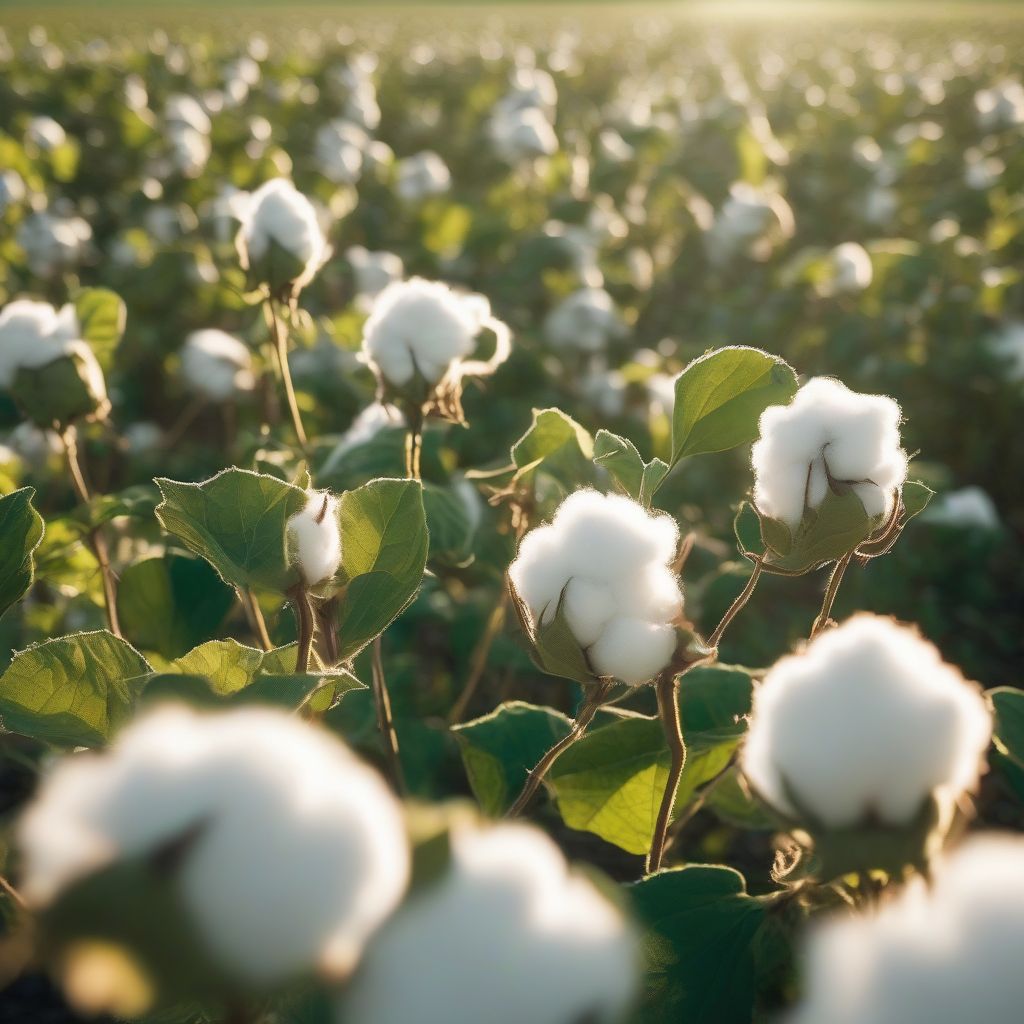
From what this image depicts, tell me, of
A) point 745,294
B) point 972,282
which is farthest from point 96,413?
point 972,282

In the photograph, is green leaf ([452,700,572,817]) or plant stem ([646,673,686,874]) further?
green leaf ([452,700,572,817])

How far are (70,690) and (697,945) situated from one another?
397 millimetres

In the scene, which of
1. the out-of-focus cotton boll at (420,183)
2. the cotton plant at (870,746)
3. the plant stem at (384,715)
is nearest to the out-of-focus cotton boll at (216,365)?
the plant stem at (384,715)

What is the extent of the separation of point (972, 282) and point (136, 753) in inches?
88.9

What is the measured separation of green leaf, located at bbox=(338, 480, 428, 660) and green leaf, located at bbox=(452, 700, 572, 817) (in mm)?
154

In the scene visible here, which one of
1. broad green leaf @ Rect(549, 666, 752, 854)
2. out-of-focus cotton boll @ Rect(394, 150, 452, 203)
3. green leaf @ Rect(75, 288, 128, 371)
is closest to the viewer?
broad green leaf @ Rect(549, 666, 752, 854)

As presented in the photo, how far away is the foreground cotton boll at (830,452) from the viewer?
21.3 inches

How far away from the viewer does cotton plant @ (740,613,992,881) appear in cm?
36

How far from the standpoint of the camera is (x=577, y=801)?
0.72 meters

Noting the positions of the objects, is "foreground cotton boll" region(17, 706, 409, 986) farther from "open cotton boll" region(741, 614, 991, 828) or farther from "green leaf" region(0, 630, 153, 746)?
"green leaf" region(0, 630, 153, 746)

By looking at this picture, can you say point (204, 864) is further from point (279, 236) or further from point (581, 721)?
point (279, 236)

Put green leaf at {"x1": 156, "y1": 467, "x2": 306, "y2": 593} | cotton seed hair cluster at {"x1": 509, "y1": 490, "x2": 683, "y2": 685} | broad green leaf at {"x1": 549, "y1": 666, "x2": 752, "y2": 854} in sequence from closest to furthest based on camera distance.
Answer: cotton seed hair cluster at {"x1": 509, "y1": 490, "x2": 683, "y2": 685} → green leaf at {"x1": 156, "y1": 467, "x2": 306, "y2": 593} → broad green leaf at {"x1": 549, "y1": 666, "x2": 752, "y2": 854}

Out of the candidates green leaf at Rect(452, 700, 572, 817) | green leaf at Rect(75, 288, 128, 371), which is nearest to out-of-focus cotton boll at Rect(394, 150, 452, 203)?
green leaf at Rect(75, 288, 128, 371)

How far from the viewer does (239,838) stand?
27 cm
